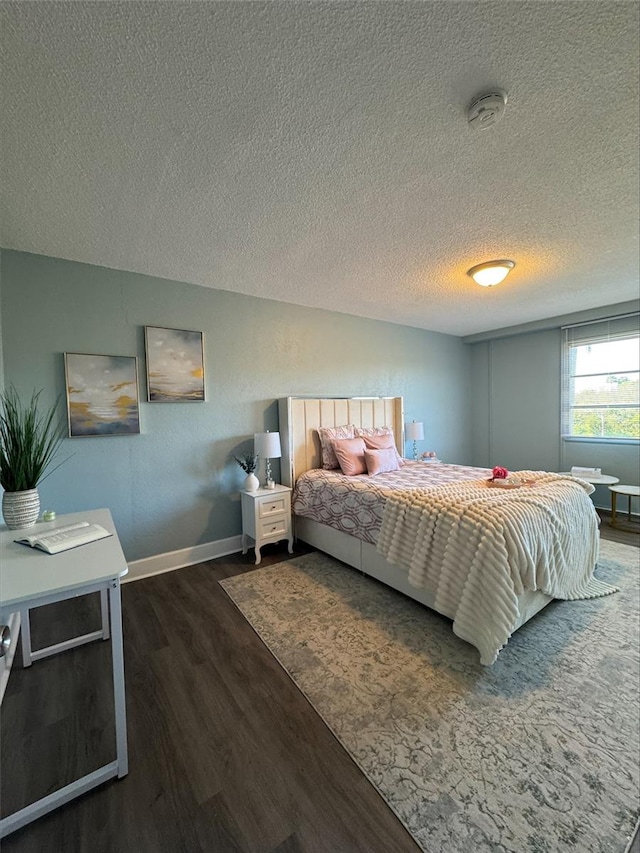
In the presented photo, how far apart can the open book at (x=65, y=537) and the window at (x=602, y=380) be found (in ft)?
18.0

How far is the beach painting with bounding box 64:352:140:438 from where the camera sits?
2.50 metres

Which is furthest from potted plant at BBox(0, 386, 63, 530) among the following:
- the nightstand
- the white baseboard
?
the nightstand

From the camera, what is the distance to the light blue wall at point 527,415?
4.36 m

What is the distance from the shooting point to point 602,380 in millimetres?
4312

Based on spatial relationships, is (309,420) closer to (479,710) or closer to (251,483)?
(251,483)

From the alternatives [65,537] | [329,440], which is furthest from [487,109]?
[329,440]

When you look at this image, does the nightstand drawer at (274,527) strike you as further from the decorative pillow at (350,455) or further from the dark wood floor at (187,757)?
the dark wood floor at (187,757)

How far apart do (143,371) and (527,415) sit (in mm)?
5173

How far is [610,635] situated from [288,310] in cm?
365

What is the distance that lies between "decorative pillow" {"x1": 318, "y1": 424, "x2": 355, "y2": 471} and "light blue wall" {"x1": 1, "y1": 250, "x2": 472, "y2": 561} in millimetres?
518

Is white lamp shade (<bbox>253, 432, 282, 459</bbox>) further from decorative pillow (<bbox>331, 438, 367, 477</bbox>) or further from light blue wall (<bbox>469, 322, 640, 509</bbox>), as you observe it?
light blue wall (<bbox>469, 322, 640, 509</bbox>)

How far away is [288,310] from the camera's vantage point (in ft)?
11.9

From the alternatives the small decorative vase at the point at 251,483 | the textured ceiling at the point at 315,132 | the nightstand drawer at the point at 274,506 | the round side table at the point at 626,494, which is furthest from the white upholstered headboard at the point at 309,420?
the round side table at the point at 626,494

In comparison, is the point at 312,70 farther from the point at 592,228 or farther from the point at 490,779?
the point at 490,779
